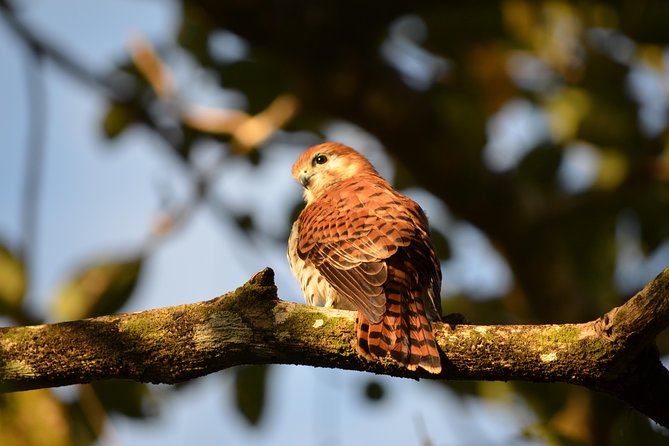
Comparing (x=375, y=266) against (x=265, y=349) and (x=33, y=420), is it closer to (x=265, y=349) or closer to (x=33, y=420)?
(x=265, y=349)

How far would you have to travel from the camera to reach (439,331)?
305cm

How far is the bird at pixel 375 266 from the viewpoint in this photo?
2.99 meters

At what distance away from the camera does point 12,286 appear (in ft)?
12.4

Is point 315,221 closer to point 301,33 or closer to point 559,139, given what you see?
point 301,33

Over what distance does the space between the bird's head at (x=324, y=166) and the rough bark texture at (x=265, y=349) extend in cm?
255

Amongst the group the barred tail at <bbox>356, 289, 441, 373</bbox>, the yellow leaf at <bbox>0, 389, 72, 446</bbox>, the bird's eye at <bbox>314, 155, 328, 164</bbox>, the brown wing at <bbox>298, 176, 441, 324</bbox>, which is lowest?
the barred tail at <bbox>356, 289, 441, 373</bbox>

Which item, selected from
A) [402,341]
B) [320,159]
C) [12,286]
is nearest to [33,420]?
[12,286]

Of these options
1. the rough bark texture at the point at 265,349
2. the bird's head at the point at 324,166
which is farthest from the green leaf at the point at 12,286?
the bird's head at the point at 324,166

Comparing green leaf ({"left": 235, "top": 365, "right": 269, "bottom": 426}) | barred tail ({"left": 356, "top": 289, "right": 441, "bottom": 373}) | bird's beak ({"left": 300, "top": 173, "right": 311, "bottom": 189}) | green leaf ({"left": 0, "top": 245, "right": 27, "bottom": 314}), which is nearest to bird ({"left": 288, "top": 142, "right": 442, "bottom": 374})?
barred tail ({"left": 356, "top": 289, "right": 441, "bottom": 373})

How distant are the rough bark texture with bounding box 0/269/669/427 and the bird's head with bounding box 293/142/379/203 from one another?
2.55 meters

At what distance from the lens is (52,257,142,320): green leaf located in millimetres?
3939

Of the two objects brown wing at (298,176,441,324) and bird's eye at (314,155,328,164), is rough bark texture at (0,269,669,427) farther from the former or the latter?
bird's eye at (314,155,328,164)

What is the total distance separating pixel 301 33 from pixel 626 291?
2650 millimetres

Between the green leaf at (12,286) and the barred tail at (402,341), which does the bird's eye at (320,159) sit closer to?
the green leaf at (12,286)
